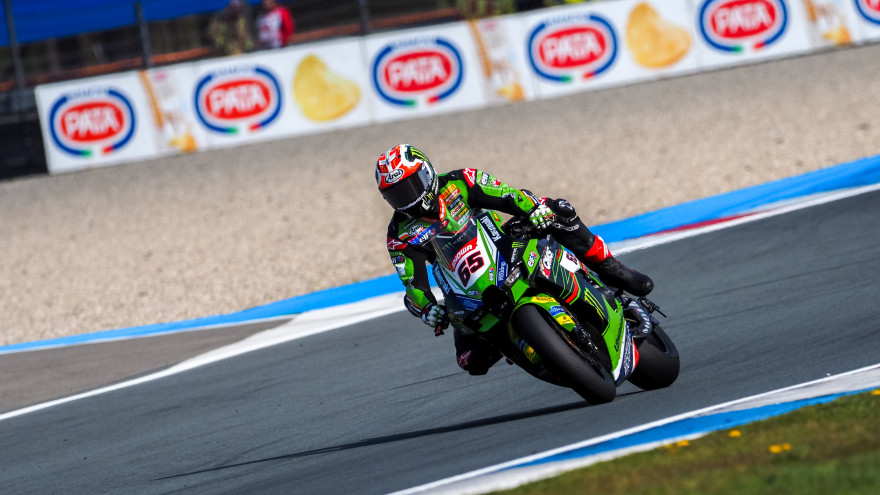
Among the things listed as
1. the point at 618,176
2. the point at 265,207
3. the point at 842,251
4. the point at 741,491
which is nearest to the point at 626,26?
the point at 618,176

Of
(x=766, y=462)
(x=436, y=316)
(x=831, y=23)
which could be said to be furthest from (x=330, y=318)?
(x=831, y=23)

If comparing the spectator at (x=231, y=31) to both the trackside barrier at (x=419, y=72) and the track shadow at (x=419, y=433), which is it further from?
the track shadow at (x=419, y=433)

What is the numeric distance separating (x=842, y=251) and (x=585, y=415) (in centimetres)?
426

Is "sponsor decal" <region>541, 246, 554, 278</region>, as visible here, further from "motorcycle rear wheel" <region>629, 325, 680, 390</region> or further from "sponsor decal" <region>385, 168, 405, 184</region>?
"sponsor decal" <region>385, 168, 405, 184</region>

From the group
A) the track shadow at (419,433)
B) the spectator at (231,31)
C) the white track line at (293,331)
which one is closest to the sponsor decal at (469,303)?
the track shadow at (419,433)

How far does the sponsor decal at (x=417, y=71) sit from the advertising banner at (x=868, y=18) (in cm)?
663

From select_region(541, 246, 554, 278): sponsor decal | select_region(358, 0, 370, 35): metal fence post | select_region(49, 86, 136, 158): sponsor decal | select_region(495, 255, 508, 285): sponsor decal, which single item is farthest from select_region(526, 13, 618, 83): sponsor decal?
select_region(495, 255, 508, 285): sponsor decal

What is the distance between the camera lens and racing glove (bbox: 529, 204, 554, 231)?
21.4 feet

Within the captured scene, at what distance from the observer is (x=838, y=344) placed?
723 centimetres

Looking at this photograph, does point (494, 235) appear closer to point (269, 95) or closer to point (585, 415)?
point (585, 415)

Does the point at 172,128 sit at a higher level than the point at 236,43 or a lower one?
lower

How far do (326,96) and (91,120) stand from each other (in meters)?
3.76

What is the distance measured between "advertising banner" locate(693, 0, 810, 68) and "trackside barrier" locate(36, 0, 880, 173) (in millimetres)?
21

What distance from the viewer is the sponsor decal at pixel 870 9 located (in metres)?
19.5
